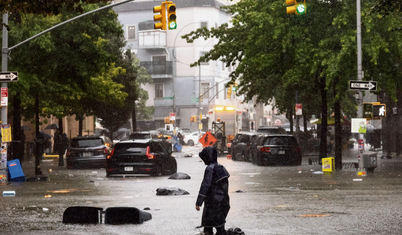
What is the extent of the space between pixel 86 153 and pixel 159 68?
167 feet

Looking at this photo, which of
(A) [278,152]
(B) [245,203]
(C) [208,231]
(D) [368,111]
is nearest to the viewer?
(C) [208,231]

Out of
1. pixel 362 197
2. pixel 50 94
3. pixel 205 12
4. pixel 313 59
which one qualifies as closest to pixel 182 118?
pixel 205 12

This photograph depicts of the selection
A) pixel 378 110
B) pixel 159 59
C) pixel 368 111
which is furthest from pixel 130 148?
pixel 159 59

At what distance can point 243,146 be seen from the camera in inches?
1515

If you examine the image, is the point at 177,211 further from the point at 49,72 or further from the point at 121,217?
the point at 49,72

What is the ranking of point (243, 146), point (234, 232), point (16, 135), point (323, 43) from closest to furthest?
1. point (234, 232)
2. point (323, 43)
3. point (16, 135)
4. point (243, 146)

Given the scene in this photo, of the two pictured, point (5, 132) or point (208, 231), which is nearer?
point (208, 231)

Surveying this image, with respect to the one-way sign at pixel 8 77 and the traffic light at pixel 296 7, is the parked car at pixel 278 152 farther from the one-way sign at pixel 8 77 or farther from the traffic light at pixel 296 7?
the traffic light at pixel 296 7

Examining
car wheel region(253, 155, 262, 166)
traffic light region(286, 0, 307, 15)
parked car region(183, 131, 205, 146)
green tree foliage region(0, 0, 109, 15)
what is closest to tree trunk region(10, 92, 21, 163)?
car wheel region(253, 155, 262, 166)

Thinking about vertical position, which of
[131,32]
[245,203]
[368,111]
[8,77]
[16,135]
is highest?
[131,32]

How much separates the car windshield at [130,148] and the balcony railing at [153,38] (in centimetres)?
5754

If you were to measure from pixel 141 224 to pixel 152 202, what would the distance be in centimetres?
369

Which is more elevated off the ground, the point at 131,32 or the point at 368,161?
A: the point at 131,32

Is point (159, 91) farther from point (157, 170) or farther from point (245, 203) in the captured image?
point (245, 203)
